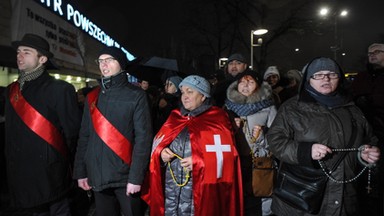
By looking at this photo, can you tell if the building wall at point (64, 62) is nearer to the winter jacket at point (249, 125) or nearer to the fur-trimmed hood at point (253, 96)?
the fur-trimmed hood at point (253, 96)

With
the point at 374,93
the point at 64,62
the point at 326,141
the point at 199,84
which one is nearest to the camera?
the point at 326,141

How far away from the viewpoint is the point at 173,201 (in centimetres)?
287

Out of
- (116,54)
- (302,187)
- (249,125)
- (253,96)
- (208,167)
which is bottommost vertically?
(302,187)

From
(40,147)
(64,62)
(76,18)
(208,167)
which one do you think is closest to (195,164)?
(208,167)

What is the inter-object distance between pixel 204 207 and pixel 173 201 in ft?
1.13

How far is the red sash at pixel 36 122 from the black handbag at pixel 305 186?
2.25 metres

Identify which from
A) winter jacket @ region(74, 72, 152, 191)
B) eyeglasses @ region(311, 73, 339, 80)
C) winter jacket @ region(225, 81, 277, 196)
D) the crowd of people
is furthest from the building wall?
eyeglasses @ region(311, 73, 339, 80)

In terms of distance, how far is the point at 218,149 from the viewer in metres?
2.75

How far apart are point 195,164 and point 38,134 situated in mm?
1592

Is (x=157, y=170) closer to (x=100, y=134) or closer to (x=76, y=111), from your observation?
(x=100, y=134)

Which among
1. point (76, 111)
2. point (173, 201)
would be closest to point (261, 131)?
point (173, 201)

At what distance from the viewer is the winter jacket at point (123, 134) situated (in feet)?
8.86

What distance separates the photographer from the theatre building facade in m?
7.11

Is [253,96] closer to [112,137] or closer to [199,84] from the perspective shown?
[199,84]
